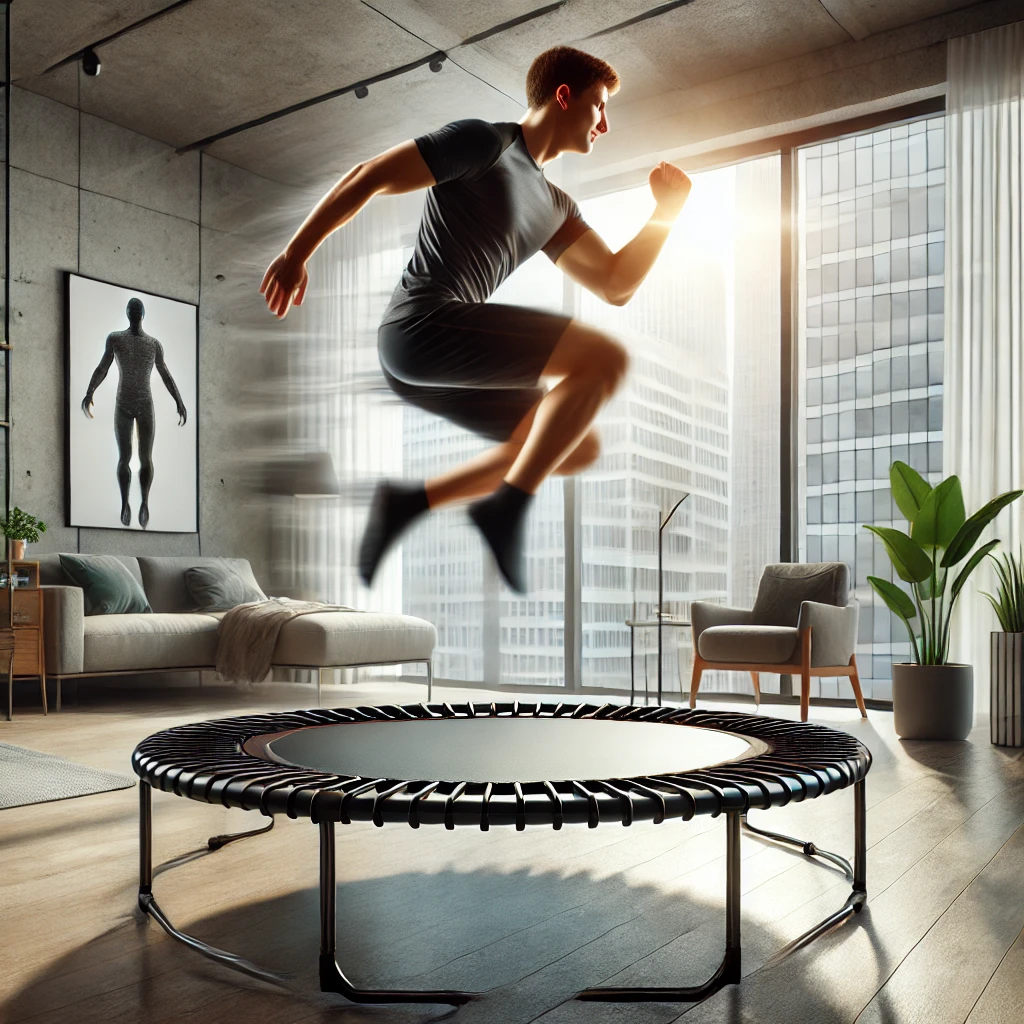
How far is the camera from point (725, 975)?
1171mm

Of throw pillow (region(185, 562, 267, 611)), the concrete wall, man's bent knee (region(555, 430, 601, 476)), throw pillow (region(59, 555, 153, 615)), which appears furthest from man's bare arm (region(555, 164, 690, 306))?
throw pillow (region(59, 555, 153, 615))

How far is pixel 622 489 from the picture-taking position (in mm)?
5234

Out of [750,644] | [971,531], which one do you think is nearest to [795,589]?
[750,644]

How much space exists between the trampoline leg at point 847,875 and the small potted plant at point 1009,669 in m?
1.79

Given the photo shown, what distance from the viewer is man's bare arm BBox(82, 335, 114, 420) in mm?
4961

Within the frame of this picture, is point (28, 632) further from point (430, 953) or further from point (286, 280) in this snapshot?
point (430, 953)

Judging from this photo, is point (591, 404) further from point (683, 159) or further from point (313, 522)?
point (683, 159)

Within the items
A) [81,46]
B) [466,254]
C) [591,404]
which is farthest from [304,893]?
[81,46]

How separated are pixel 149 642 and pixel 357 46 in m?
2.68

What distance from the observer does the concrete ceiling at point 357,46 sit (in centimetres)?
423

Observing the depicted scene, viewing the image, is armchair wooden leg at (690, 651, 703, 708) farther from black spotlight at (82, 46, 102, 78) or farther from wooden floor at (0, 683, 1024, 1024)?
black spotlight at (82, 46, 102, 78)

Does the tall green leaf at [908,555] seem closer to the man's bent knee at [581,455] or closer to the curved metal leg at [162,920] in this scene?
the man's bent knee at [581,455]

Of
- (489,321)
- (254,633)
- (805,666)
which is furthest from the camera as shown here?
(254,633)

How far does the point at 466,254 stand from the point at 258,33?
2922 mm
